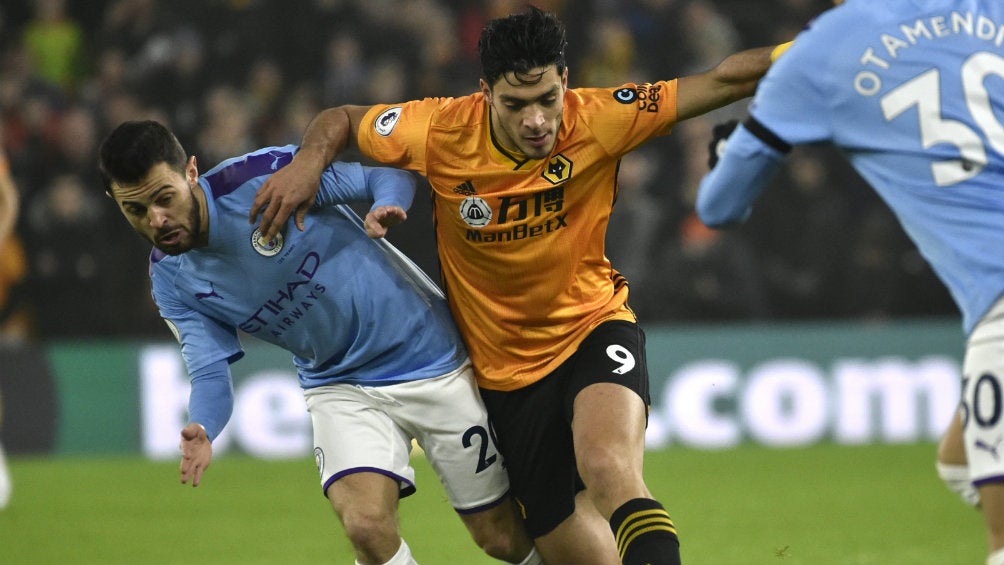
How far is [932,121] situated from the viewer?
132 inches

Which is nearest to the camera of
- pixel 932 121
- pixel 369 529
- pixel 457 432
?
pixel 932 121

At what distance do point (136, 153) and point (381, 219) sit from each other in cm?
82

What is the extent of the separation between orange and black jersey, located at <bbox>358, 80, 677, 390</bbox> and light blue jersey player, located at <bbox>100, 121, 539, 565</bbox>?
15 cm

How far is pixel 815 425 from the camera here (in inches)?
451

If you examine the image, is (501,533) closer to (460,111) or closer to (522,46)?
(460,111)

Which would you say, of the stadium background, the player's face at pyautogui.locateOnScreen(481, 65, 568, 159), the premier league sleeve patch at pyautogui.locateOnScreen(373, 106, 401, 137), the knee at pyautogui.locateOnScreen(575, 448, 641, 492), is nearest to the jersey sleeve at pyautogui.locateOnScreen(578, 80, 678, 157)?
the player's face at pyautogui.locateOnScreen(481, 65, 568, 159)

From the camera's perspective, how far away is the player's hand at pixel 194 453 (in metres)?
4.29

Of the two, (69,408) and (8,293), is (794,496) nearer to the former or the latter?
(69,408)

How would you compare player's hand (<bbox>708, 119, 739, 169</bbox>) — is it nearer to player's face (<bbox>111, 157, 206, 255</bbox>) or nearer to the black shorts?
the black shorts

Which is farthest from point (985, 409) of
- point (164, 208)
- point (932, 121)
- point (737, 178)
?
point (164, 208)

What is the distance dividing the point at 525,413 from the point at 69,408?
7.79 meters

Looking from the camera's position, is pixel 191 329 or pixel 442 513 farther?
pixel 442 513

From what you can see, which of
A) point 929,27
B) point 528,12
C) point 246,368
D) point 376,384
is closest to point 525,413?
point 376,384

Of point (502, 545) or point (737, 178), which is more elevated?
point (737, 178)
